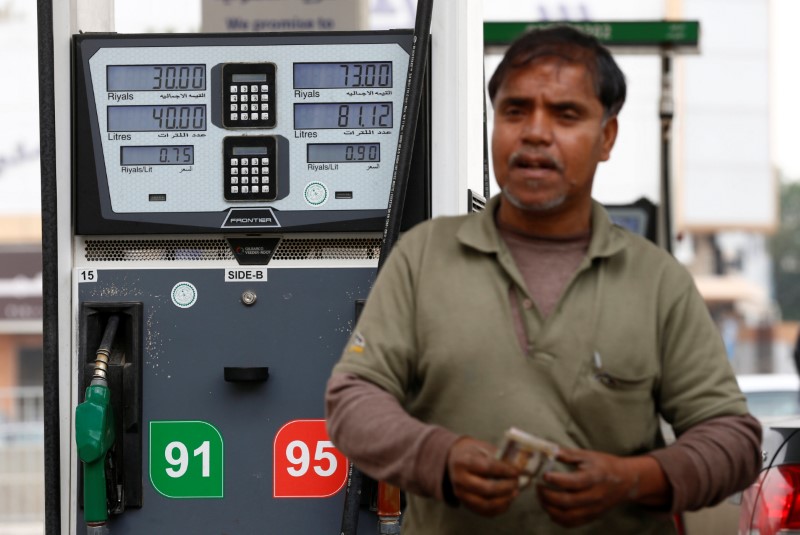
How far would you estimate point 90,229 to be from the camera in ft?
12.8

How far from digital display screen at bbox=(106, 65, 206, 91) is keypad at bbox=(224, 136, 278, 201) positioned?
22 centimetres

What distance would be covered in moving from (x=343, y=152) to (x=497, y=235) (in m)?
1.60

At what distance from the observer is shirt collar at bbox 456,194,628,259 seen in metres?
2.31

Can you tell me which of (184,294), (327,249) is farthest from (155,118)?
(327,249)

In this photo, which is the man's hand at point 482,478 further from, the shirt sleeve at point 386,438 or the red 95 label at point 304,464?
the red 95 label at point 304,464

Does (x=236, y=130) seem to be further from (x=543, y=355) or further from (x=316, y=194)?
(x=543, y=355)

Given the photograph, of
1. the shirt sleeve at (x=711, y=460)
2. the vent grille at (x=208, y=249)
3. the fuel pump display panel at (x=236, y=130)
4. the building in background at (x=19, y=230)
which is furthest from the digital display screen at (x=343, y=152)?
the building in background at (x=19, y=230)

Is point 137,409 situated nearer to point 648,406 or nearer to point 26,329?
point 648,406

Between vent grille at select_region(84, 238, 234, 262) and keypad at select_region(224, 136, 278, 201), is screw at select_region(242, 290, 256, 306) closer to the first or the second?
vent grille at select_region(84, 238, 234, 262)

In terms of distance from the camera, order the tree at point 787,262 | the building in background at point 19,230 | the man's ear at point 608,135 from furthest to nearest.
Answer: the tree at point 787,262, the building in background at point 19,230, the man's ear at point 608,135

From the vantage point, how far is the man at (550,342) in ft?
7.28

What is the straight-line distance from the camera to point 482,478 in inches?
79.8

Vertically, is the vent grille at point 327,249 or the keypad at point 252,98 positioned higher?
the keypad at point 252,98

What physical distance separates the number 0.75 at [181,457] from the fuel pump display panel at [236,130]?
2.18ft
